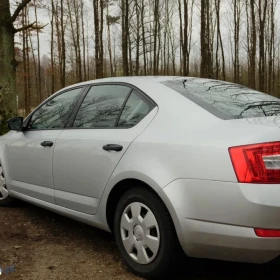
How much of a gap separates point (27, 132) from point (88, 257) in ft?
5.50

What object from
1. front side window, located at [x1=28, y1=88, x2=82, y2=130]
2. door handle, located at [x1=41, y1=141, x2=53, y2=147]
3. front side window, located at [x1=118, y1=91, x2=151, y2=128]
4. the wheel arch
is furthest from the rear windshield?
door handle, located at [x1=41, y1=141, x2=53, y2=147]

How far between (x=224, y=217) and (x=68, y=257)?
1.59m

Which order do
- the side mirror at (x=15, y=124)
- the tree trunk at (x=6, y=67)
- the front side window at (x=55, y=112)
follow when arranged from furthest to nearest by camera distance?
the tree trunk at (x=6, y=67) → the side mirror at (x=15, y=124) → the front side window at (x=55, y=112)

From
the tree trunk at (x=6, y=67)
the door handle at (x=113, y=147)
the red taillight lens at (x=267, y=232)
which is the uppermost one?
the tree trunk at (x=6, y=67)

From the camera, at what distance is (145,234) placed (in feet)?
8.77

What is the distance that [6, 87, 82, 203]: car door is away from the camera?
146 inches

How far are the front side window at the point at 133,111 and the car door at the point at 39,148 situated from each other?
2.63 feet

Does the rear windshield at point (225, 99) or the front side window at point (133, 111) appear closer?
the rear windshield at point (225, 99)

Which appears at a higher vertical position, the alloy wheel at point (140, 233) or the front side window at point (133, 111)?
the front side window at point (133, 111)

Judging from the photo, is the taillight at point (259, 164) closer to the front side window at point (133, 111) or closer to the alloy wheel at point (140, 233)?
the alloy wheel at point (140, 233)

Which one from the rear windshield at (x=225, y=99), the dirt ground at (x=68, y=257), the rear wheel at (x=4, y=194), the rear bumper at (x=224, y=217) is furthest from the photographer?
the rear wheel at (x=4, y=194)

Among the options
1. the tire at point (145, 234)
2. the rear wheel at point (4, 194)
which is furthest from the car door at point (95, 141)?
the rear wheel at point (4, 194)

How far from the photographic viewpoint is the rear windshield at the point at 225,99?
2.66 metres

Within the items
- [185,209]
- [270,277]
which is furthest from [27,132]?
[270,277]
